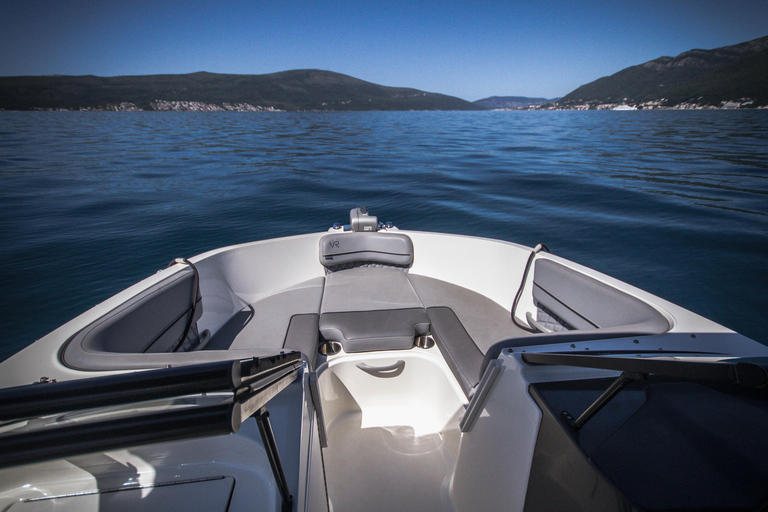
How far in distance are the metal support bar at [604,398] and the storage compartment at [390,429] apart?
3.55 ft

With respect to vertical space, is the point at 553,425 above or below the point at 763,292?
above

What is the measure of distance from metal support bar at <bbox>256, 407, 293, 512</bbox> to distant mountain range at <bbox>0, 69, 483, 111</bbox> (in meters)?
84.6

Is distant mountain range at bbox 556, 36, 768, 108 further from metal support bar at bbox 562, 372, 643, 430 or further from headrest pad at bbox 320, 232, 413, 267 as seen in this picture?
metal support bar at bbox 562, 372, 643, 430

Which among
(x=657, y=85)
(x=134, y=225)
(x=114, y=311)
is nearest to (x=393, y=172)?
(x=134, y=225)

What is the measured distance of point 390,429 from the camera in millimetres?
2055

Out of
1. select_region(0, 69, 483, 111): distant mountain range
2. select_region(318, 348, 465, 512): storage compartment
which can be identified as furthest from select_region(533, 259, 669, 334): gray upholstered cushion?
select_region(0, 69, 483, 111): distant mountain range

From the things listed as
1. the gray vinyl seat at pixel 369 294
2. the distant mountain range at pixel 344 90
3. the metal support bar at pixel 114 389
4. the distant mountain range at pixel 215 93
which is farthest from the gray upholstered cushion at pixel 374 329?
the distant mountain range at pixel 215 93

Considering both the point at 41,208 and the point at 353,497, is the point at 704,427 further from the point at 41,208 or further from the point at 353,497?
the point at 41,208

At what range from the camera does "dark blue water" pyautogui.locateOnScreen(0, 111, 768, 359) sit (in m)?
4.74

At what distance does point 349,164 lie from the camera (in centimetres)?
1306

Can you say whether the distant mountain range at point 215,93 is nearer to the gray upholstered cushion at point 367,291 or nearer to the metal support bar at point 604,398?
the gray upholstered cushion at point 367,291

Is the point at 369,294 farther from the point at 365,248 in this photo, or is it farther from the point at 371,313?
the point at 365,248

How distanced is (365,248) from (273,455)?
229 cm

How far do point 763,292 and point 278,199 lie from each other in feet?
29.9
